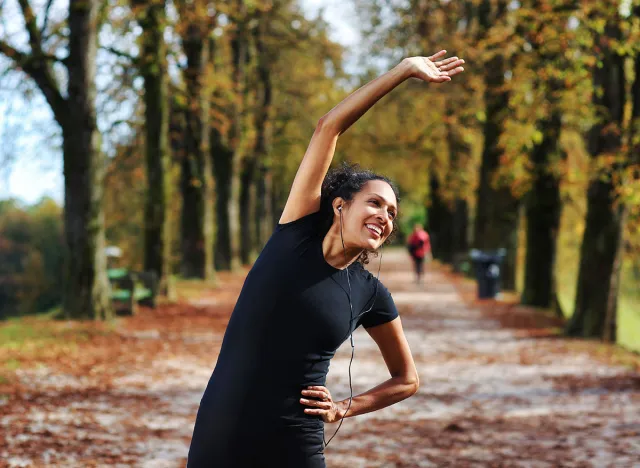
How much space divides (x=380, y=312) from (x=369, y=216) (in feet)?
1.16

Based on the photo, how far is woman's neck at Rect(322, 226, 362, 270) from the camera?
3000mm

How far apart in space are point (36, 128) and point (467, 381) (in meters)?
12.7

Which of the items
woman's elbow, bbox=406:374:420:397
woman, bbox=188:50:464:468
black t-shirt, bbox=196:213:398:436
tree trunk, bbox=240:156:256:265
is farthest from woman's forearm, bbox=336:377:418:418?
tree trunk, bbox=240:156:256:265

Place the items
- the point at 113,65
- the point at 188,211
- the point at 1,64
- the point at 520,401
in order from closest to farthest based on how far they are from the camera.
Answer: the point at 520,401, the point at 1,64, the point at 113,65, the point at 188,211

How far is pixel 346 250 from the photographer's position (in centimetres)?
301

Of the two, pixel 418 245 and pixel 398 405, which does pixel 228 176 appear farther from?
pixel 398 405

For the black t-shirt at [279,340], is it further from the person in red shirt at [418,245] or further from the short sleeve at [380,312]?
the person in red shirt at [418,245]

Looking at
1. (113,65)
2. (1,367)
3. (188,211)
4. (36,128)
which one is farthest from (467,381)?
(188,211)

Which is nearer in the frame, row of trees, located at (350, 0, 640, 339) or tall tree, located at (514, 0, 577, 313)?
row of trees, located at (350, 0, 640, 339)

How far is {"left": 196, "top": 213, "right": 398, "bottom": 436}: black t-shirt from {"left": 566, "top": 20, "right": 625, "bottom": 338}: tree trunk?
40.8ft

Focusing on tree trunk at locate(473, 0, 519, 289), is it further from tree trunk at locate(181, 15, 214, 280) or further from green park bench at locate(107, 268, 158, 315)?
green park bench at locate(107, 268, 158, 315)

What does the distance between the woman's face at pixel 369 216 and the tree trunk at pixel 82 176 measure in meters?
13.3

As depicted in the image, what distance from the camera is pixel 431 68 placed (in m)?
3.10

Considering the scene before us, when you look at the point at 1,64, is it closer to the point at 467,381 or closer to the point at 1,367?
the point at 1,367
